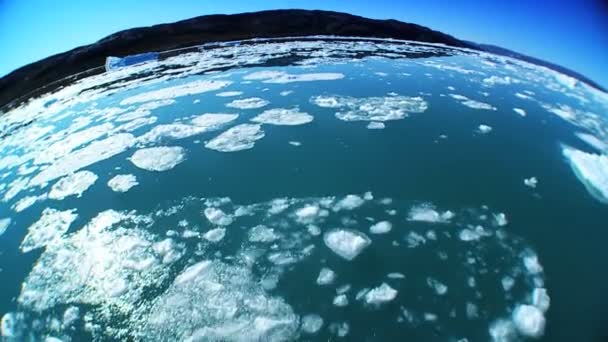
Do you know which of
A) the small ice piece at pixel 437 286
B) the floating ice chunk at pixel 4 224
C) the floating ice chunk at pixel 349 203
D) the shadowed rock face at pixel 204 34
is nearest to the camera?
the small ice piece at pixel 437 286

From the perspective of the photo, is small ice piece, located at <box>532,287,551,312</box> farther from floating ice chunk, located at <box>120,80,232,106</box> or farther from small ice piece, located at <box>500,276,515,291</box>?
floating ice chunk, located at <box>120,80,232,106</box>

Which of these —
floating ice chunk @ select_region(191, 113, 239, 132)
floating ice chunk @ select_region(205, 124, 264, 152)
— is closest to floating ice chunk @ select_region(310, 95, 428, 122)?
floating ice chunk @ select_region(205, 124, 264, 152)

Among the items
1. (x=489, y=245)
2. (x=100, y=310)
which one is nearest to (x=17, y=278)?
(x=100, y=310)

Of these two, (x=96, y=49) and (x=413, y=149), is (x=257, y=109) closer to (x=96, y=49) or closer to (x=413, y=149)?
(x=413, y=149)

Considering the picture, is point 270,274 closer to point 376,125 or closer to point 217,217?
point 217,217

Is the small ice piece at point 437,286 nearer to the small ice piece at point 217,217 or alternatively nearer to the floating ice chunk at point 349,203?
the floating ice chunk at point 349,203

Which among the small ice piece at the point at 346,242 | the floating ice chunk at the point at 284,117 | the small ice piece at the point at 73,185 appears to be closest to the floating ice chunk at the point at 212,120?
the floating ice chunk at the point at 284,117
